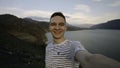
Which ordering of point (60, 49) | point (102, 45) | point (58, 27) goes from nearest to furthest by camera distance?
point (60, 49) → point (58, 27) → point (102, 45)

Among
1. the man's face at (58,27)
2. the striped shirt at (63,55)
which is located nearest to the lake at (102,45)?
the man's face at (58,27)

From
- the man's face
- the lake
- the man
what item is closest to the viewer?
the man

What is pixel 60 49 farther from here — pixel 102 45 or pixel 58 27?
pixel 102 45

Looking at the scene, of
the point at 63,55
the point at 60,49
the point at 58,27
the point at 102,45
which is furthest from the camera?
the point at 102,45

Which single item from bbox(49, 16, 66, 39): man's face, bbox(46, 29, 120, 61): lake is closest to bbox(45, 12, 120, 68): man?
bbox(49, 16, 66, 39): man's face

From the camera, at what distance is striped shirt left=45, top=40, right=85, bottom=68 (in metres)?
2.52

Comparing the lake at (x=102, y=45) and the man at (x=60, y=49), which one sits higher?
the man at (x=60, y=49)

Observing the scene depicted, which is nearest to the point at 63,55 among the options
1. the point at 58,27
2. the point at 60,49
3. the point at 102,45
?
the point at 60,49

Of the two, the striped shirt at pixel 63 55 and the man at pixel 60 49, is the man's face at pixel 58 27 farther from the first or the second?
the striped shirt at pixel 63 55

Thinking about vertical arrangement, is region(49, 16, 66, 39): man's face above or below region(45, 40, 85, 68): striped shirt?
above

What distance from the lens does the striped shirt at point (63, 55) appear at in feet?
8.26

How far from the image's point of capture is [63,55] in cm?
257

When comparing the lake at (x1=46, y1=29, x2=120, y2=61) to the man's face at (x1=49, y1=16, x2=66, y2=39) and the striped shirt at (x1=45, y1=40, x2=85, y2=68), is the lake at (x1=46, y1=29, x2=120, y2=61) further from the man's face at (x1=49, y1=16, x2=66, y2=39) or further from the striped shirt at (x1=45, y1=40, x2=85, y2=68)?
the striped shirt at (x1=45, y1=40, x2=85, y2=68)

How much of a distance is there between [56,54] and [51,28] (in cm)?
48
